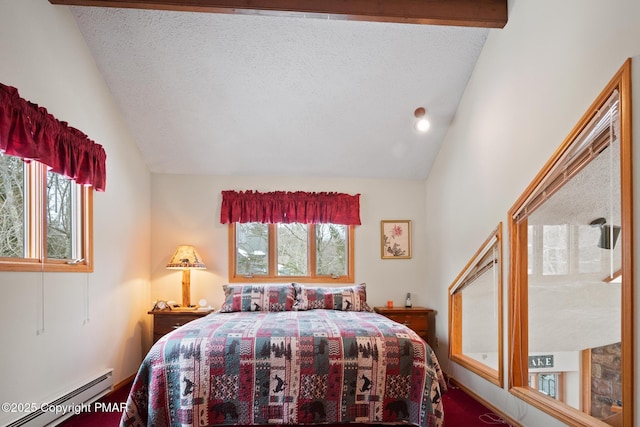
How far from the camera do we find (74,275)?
9.91 ft

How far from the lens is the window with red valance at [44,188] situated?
7.67 ft

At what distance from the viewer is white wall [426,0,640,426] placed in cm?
210

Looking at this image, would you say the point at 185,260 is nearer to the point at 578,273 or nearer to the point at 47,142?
the point at 47,142

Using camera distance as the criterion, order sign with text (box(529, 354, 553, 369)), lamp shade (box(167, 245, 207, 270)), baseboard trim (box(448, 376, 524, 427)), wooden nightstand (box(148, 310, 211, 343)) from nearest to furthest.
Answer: baseboard trim (box(448, 376, 524, 427)) < sign with text (box(529, 354, 553, 369)) < wooden nightstand (box(148, 310, 211, 343)) < lamp shade (box(167, 245, 207, 270))

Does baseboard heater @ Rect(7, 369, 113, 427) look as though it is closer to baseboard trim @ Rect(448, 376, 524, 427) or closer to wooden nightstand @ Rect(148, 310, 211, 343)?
wooden nightstand @ Rect(148, 310, 211, 343)

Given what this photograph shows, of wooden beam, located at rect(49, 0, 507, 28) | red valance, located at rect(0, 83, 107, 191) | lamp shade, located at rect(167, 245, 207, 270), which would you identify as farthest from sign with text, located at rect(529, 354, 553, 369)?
red valance, located at rect(0, 83, 107, 191)

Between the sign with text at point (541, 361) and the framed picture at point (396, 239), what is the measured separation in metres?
1.56

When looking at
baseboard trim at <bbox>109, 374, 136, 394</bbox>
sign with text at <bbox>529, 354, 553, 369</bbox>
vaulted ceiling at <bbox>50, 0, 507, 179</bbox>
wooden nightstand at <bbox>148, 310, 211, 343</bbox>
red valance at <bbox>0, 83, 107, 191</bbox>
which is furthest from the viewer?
wooden nightstand at <bbox>148, 310, 211, 343</bbox>

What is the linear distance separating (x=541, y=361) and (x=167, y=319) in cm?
344

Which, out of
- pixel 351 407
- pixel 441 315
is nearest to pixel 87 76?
pixel 351 407

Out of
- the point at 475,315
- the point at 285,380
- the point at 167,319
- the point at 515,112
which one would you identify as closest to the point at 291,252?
the point at 167,319

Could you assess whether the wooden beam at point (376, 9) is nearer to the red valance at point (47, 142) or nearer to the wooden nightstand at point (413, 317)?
the red valance at point (47, 142)

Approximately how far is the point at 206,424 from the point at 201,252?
2.32 m

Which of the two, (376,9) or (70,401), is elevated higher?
(376,9)
